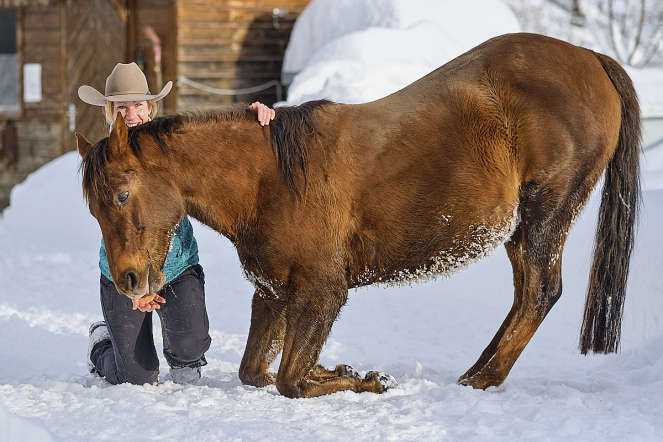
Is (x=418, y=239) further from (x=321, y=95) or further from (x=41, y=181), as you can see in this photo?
(x=41, y=181)

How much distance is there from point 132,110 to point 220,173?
0.73 metres

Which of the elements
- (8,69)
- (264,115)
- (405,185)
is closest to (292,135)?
(264,115)

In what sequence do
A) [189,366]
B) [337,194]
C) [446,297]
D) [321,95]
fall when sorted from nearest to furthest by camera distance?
[337,194]
[189,366]
[446,297]
[321,95]

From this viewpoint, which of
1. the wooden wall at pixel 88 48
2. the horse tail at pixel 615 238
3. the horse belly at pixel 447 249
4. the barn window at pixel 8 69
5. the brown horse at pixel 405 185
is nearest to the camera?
the brown horse at pixel 405 185

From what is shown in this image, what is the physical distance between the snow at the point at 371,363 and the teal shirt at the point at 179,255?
0.56 metres

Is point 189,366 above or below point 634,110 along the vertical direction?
below

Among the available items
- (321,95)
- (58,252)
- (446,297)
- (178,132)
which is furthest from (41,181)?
(178,132)

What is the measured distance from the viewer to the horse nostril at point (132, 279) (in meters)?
2.88

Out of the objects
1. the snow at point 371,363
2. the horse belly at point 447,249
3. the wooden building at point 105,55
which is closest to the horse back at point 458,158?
the horse belly at point 447,249

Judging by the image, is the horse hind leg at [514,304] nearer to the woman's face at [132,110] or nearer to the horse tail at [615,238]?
the horse tail at [615,238]

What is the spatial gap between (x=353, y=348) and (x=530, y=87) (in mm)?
2041

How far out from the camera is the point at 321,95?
7824 mm

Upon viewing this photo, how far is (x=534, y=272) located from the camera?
324 cm

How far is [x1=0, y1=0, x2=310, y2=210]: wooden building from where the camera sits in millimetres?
11828
